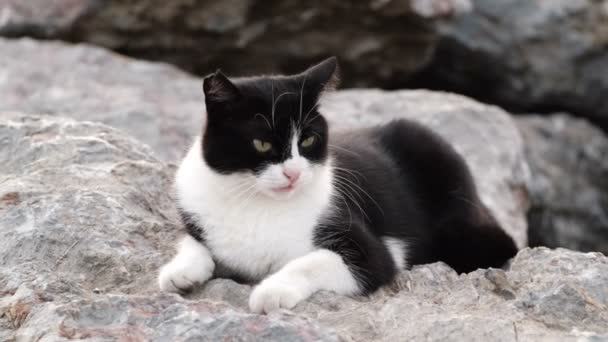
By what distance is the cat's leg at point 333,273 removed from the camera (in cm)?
265

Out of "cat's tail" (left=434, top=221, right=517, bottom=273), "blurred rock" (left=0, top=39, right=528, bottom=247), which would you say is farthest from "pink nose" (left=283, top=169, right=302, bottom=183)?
"blurred rock" (left=0, top=39, right=528, bottom=247)

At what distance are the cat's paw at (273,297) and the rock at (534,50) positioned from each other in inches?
175

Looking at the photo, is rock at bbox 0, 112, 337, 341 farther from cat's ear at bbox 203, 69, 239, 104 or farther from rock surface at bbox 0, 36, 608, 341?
cat's ear at bbox 203, 69, 239, 104

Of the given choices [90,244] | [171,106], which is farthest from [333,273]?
[171,106]

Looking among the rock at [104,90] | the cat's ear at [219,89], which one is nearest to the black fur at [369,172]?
the cat's ear at [219,89]

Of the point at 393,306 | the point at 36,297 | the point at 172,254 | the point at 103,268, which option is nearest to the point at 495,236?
the point at 393,306

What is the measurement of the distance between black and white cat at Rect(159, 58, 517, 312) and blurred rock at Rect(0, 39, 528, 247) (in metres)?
1.66

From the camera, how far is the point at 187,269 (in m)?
2.89

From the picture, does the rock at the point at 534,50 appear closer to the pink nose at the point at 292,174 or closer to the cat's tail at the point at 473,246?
the cat's tail at the point at 473,246

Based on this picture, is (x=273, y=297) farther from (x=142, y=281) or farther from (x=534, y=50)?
(x=534, y=50)

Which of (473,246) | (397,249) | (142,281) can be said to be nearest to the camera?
(142,281)

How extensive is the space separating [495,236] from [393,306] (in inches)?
42.1

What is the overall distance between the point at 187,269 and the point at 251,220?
29 cm

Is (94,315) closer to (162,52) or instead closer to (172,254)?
(172,254)
